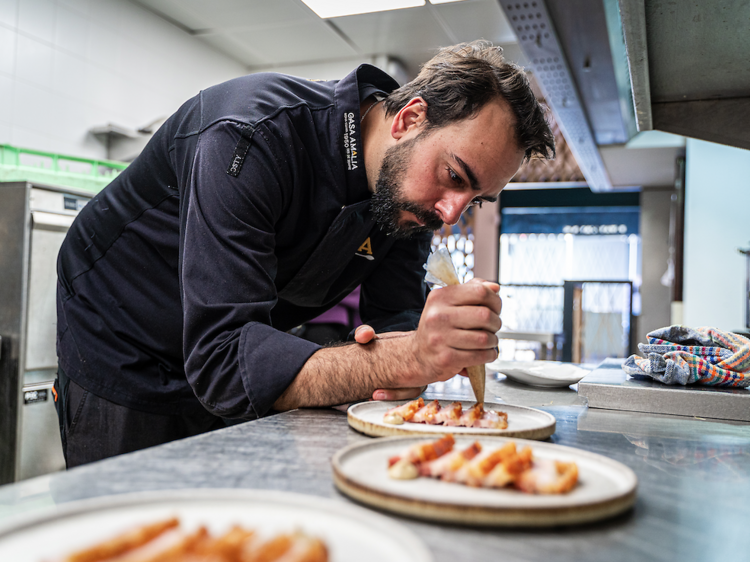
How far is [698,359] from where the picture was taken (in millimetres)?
1266

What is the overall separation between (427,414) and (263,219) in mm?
481

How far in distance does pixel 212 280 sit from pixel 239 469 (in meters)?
0.47

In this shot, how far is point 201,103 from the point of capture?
123cm

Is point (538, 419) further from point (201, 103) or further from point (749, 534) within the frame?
point (201, 103)

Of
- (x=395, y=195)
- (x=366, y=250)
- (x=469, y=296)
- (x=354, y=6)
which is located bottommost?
(x=469, y=296)

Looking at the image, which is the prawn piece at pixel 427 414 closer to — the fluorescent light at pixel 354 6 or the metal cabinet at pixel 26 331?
the metal cabinet at pixel 26 331

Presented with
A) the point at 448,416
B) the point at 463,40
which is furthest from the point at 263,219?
the point at 463,40

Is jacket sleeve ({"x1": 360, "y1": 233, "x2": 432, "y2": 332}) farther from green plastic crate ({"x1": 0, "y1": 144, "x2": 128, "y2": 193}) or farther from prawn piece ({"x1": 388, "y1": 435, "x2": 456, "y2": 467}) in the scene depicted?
green plastic crate ({"x1": 0, "y1": 144, "x2": 128, "y2": 193})

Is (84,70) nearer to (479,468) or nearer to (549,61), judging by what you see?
(549,61)

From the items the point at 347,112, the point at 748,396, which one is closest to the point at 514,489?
the point at 748,396

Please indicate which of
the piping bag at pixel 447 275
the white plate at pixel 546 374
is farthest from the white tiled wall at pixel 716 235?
the piping bag at pixel 447 275

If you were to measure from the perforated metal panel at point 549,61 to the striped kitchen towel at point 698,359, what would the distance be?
103 cm

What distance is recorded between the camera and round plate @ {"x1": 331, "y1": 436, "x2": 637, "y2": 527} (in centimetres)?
49

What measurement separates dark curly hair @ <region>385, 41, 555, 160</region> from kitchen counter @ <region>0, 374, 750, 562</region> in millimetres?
677
